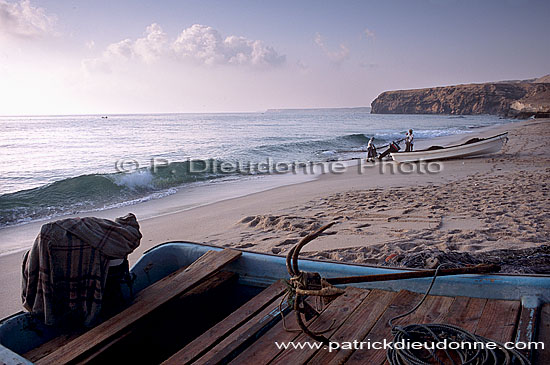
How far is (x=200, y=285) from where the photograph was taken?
325 cm

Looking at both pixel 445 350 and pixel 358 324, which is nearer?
pixel 445 350

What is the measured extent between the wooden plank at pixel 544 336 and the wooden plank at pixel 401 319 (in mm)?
496

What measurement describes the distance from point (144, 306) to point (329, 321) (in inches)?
53.7

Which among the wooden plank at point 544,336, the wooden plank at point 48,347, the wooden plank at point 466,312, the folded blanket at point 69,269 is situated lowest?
the wooden plank at point 48,347

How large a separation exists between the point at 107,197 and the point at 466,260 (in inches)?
417

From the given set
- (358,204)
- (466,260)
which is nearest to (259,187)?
(358,204)

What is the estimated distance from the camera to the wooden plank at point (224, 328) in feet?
7.14

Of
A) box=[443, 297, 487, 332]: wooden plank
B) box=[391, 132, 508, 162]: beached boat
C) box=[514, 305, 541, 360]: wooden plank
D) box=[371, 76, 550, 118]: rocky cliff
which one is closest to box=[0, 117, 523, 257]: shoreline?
box=[391, 132, 508, 162]: beached boat

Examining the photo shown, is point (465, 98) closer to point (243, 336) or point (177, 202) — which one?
point (177, 202)

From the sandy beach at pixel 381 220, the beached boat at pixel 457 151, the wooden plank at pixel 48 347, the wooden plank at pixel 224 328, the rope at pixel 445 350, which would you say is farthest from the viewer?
the beached boat at pixel 457 151

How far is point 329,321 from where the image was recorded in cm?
238

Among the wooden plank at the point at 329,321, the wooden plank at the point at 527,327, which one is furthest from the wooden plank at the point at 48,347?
the wooden plank at the point at 527,327

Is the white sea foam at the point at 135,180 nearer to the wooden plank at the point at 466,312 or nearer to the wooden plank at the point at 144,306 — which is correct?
the wooden plank at the point at 144,306

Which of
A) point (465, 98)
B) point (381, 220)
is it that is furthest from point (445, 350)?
point (465, 98)
